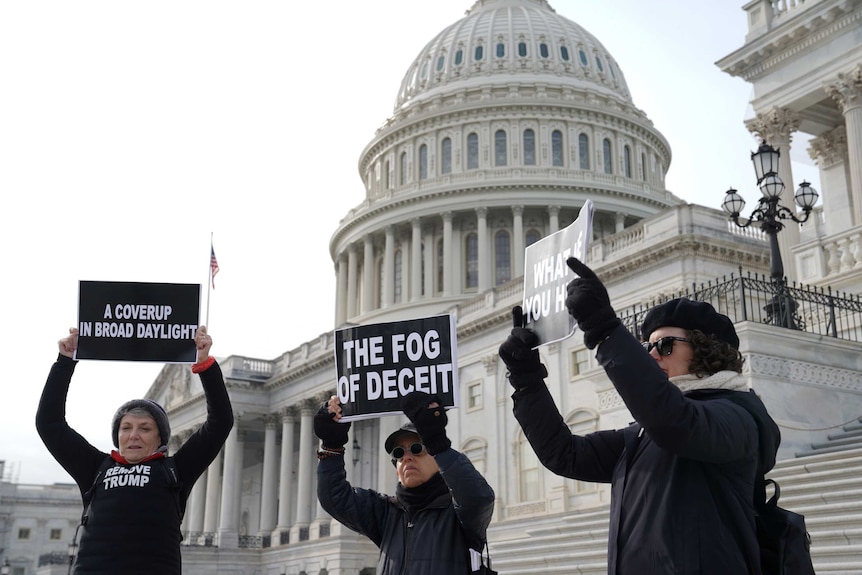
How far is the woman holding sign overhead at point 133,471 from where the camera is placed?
5.52 meters

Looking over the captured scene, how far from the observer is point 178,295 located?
748 cm

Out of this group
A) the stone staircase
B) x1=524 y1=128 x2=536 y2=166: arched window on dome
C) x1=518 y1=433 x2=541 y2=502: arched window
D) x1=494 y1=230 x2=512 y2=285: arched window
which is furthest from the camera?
x1=524 y1=128 x2=536 y2=166: arched window on dome

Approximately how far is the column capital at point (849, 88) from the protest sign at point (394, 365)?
2470 cm

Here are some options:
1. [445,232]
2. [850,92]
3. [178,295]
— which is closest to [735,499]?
[178,295]

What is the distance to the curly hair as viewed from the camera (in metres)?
4.20

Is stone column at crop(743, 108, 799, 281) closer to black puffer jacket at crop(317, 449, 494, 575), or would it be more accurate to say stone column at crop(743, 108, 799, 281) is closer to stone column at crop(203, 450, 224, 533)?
black puffer jacket at crop(317, 449, 494, 575)

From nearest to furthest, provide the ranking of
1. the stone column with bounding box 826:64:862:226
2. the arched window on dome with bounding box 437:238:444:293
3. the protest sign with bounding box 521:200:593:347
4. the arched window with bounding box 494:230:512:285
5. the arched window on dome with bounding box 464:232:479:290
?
the protest sign with bounding box 521:200:593:347 → the stone column with bounding box 826:64:862:226 → the arched window with bounding box 494:230:512:285 → the arched window on dome with bounding box 464:232:479:290 → the arched window on dome with bounding box 437:238:444:293

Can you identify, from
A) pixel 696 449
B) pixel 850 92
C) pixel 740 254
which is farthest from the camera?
pixel 740 254

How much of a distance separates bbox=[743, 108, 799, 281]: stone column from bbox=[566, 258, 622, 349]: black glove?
2622 cm

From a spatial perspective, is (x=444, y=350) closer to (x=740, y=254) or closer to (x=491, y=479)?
(x=740, y=254)

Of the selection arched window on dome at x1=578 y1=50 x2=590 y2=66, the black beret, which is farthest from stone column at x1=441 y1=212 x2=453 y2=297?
the black beret

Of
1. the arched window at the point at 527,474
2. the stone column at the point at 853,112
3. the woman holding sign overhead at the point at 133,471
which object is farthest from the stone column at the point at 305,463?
the woman holding sign overhead at the point at 133,471

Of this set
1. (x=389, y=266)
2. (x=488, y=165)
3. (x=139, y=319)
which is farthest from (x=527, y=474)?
(x=139, y=319)

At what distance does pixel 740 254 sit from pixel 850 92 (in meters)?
10.1
